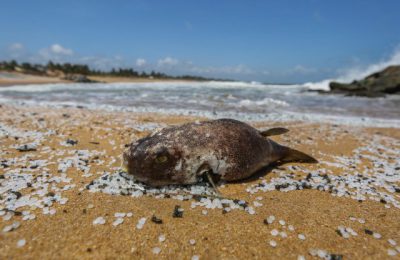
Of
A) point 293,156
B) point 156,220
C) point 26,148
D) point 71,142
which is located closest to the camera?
point 156,220

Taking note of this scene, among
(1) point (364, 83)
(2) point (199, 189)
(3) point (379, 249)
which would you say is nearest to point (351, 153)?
(3) point (379, 249)

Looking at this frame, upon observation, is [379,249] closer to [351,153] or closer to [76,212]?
[76,212]

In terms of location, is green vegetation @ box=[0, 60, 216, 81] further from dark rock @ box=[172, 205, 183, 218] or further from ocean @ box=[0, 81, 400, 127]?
dark rock @ box=[172, 205, 183, 218]

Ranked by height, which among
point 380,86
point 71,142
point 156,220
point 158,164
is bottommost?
point 71,142

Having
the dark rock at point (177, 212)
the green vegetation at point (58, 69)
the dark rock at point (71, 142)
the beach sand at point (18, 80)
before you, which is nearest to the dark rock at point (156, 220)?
the dark rock at point (177, 212)

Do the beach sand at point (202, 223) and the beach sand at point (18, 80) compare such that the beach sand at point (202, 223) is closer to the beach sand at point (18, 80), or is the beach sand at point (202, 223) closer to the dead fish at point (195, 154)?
the dead fish at point (195, 154)

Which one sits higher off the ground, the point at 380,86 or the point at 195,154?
the point at 380,86

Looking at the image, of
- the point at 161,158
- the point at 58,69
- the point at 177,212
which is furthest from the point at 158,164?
the point at 58,69

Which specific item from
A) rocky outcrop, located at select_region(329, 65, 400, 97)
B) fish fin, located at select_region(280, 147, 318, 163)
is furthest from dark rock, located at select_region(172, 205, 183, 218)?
rocky outcrop, located at select_region(329, 65, 400, 97)

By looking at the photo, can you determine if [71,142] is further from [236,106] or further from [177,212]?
[236,106]
